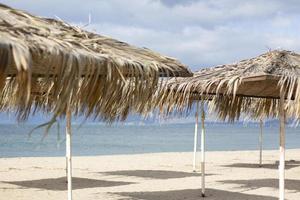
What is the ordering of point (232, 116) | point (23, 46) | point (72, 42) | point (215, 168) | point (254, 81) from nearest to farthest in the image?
point (23, 46) → point (72, 42) → point (254, 81) → point (232, 116) → point (215, 168)

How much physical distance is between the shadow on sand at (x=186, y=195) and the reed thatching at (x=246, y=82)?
1005mm

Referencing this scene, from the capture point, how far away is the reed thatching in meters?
5.70

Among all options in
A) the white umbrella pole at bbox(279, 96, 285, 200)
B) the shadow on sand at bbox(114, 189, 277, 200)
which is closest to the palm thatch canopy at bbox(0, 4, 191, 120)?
the white umbrella pole at bbox(279, 96, 285, 200)

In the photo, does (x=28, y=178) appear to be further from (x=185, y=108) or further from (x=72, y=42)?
(x=72, y=42)

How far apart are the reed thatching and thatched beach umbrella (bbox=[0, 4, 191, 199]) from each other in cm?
120

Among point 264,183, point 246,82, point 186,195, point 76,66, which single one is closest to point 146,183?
point 186,195

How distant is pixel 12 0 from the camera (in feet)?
13.1

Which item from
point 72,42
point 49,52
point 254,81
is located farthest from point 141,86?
point 254,81

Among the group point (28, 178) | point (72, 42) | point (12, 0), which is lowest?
point (28, 178)

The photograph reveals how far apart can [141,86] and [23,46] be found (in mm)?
1169

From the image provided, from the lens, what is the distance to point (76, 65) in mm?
3383

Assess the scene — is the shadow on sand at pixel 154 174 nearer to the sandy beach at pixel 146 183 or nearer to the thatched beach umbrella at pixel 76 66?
the sandy beach at pixel 146 183

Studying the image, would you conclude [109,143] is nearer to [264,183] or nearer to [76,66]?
[264,183]

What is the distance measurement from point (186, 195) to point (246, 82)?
2111mm
